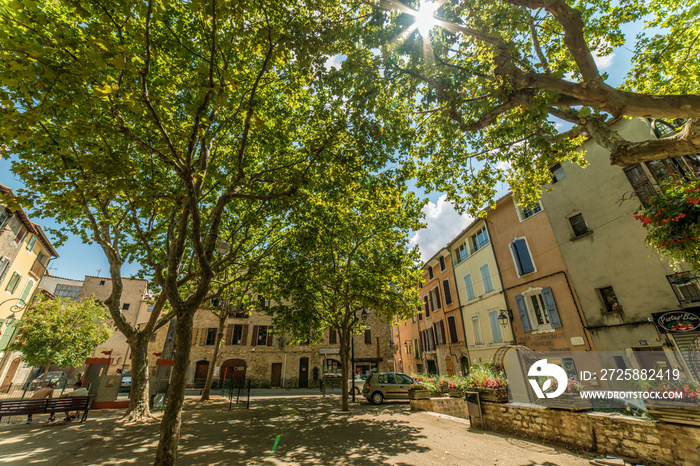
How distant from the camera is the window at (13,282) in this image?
19105mm

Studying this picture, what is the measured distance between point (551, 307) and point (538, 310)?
108cm

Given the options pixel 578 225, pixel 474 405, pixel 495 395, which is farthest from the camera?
pixel 578 225

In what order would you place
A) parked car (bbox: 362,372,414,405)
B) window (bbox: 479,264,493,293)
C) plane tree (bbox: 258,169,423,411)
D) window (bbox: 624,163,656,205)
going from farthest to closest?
window (bbox: 479,264,493,293) → parked car (bbox: 362,372,414,405) → plane tree (bbox: 258,169,423,411) → window (bbox: 624,163,656,205)

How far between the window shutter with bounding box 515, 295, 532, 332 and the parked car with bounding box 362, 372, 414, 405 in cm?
730

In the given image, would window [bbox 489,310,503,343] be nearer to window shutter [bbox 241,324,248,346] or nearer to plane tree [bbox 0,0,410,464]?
plane tree [bbox 0,0,410,464]

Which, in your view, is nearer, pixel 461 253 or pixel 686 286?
pixel 686 286

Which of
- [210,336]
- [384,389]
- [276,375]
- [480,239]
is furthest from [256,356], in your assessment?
[480,239]

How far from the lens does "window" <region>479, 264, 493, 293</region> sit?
63.1 feet

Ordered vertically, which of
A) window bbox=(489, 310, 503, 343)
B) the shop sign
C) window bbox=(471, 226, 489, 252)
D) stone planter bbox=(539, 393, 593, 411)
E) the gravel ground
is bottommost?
the gravel ground

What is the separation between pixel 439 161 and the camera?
10164mm

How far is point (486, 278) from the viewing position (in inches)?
773

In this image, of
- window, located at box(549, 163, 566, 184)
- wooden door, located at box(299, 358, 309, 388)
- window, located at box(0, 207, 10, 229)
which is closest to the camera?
window, located at box(549, 163, 566, 184)

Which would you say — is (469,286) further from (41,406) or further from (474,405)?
(41,406)

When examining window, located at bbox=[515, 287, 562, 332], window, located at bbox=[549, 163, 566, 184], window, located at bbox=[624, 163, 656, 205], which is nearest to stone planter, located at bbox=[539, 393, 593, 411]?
window, located at bbox=[515, 287, 562, 332]
